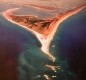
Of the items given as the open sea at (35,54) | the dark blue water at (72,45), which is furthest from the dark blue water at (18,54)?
the dark blue water at (72,45)

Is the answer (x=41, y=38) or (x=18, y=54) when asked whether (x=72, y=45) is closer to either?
(x=41, y=38)

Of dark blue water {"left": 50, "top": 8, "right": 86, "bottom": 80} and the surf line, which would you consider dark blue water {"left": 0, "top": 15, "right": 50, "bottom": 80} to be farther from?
dark blue water {"left": 50, "top": 8, "right": 86, "bottom": 80}

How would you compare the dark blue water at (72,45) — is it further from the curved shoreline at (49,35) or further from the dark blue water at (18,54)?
the dark blue water at (18,54)

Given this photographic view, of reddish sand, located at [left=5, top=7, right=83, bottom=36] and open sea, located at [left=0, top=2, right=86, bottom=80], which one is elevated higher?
reddish sand, located at [left=5, top=7, right=83, bottom=36]

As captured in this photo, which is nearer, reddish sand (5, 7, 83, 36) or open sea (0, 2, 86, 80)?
open sea (0, 2, 86, 80)

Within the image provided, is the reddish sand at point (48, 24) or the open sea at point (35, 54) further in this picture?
the reddish sand at point (48, 24)

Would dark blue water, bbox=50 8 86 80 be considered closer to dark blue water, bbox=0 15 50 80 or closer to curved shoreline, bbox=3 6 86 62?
curved shoreline, bbox=3 6 86 62

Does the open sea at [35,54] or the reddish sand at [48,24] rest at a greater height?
the reddish sand at [48,24]

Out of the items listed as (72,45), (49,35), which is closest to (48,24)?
(49,35)

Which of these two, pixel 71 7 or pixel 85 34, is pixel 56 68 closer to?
pixel 85 34

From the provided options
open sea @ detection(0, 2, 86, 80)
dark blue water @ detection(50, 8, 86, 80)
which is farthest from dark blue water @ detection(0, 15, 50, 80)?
dark blue water @ detection(50, 8, 86, 80)
